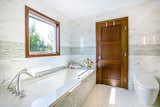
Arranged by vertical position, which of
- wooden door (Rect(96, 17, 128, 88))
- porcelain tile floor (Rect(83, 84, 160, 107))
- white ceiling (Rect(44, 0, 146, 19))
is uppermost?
white ceiling (Rect(44, 0, 146, 19))

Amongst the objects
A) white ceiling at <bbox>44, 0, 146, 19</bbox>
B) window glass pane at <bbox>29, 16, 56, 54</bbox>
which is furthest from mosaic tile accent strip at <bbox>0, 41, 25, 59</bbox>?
white ceiling at <bbox>44, 0, 146, 19</bbox>

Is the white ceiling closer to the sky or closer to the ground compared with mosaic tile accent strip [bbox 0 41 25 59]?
closer to the sky

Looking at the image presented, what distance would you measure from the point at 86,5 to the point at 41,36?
55.1 inches

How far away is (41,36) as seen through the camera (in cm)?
250

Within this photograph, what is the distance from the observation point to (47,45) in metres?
2.69

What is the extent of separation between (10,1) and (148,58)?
317 centimetres

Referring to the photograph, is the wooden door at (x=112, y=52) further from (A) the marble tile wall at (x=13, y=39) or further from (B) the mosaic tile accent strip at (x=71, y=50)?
(A) the marble tile wall at (x=13, y=39)

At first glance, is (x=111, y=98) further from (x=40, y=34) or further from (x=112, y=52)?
(x=40, y=34)

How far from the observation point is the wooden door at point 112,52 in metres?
2.78

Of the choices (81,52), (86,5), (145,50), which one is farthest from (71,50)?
(145,50)

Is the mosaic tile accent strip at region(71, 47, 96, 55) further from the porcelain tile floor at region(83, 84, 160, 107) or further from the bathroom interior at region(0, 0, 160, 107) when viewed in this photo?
the porcelain tile floor at region(83, 84, 160, 107)

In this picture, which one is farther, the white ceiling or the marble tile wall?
the white ceiling

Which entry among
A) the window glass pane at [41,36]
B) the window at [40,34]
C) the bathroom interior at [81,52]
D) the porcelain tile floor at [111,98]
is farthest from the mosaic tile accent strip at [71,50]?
the porcelain tile floor at [111,98]

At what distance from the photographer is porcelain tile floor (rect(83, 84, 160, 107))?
79.9 inches
